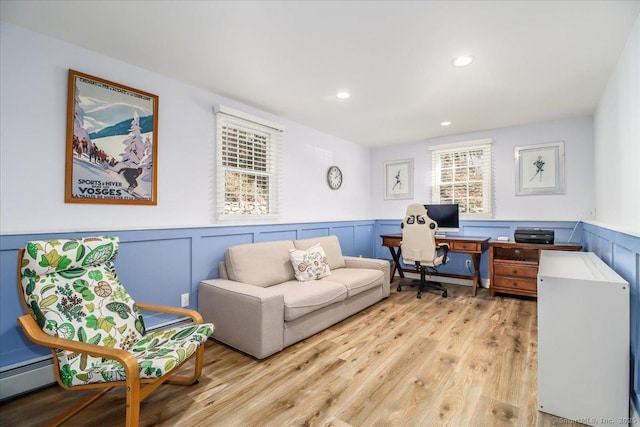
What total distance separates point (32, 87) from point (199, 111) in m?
1.24

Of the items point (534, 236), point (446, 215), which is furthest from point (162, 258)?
point (534, 236)

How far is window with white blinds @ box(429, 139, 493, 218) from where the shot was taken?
461cm

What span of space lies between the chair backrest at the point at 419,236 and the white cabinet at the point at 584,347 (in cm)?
219

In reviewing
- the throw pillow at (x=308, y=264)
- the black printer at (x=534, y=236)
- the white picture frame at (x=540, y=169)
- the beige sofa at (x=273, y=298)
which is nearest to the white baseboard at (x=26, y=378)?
the beige sofa at (x=273, y=298)

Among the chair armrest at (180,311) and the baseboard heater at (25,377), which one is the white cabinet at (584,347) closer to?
the chair armrest at (180,311)

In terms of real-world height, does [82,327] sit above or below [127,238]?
below

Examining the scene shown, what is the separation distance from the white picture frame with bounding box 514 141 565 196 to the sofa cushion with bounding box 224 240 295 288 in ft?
11.6

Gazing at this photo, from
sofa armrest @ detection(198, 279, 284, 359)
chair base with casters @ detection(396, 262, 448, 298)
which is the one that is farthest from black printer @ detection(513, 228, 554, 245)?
sofa armrest @ detection(198, 279, 284, 359)

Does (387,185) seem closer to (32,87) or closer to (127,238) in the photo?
(127,238)

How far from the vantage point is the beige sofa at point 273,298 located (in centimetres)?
Answer: 240

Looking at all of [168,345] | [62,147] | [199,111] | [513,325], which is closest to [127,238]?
[62,147]

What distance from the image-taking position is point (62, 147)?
2.18 meters

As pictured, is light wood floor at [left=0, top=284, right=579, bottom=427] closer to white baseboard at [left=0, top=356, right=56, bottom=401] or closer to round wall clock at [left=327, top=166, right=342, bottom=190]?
white baseboard at [left=0, top=356, right=56, bottom=401]

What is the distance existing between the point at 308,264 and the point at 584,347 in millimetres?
2295
